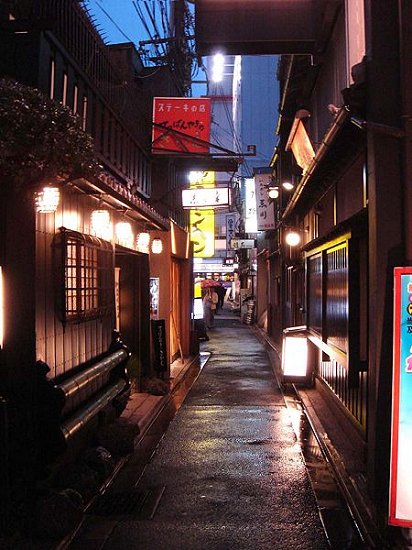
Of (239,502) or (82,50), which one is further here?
(82,50)

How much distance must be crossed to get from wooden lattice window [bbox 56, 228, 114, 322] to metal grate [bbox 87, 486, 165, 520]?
2469 mm

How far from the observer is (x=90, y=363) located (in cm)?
909


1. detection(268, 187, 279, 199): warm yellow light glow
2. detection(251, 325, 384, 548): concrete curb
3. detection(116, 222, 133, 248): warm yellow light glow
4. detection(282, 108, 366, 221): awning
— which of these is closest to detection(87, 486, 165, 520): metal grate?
detection(251, 325, 384, 548): concrete curb

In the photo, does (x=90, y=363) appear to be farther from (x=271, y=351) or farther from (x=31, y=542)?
(x=271, y=351)

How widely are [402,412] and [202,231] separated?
2502 cm

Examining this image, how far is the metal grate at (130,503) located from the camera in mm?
6777

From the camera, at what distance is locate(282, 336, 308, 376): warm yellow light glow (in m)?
14.2

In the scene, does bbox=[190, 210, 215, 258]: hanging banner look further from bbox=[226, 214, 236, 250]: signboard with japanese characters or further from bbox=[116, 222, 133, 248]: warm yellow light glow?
bbox=[226, 214, 236, 250]: signboard with japanese characters

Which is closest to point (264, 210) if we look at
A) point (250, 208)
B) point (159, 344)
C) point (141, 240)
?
point (250, 208)

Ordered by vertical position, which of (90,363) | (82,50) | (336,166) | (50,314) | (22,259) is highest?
(82,50)

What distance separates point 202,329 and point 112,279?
752 inches

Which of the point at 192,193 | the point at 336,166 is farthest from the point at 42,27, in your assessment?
the point at 192,193

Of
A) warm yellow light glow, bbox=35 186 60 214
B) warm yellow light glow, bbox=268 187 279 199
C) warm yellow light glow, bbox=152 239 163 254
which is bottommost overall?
warm yellow light glow, bbox=35 186 60 214

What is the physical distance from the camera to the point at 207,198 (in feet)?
67.6
